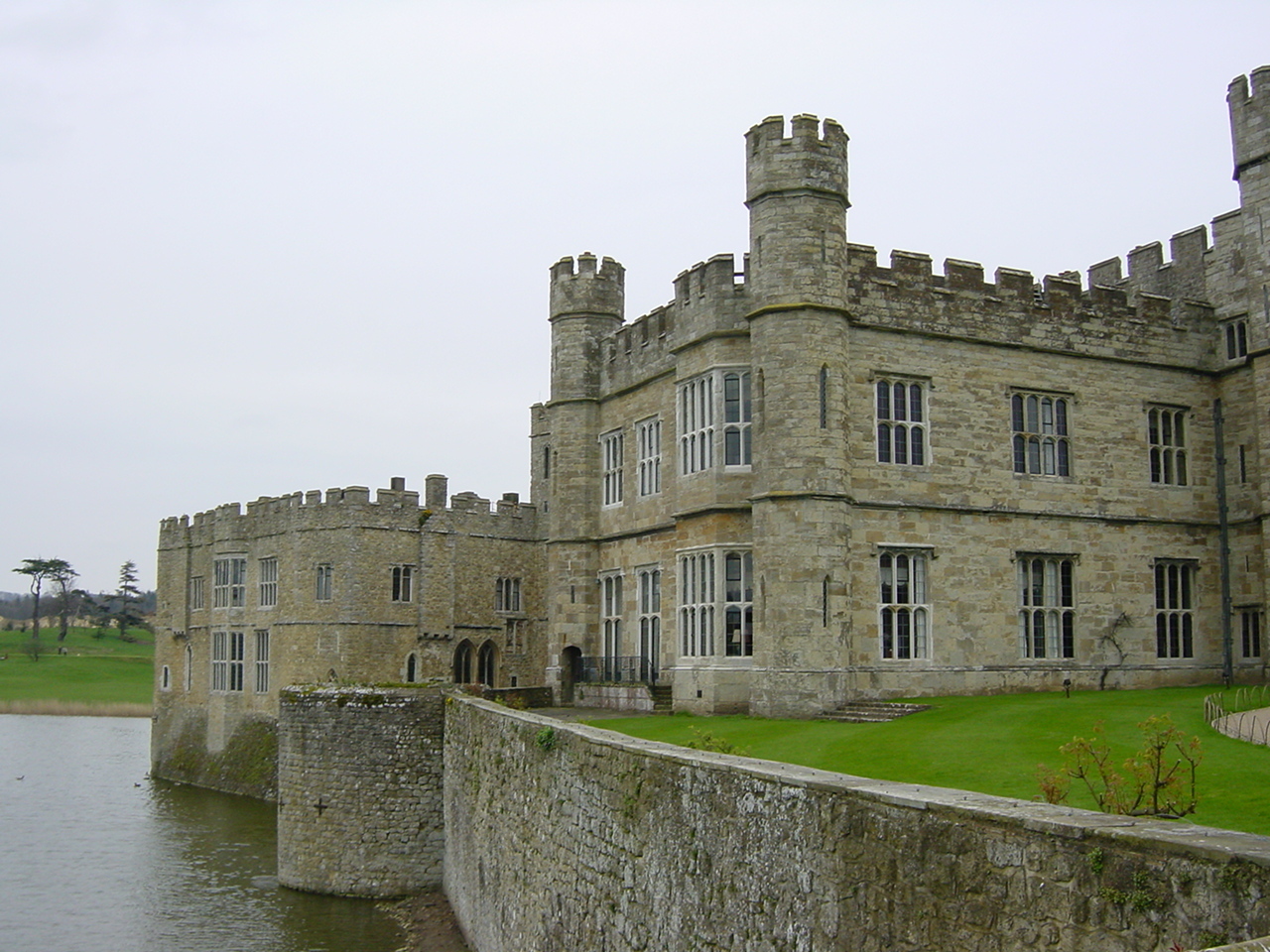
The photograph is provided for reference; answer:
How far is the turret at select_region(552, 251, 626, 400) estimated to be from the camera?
95.7 feet

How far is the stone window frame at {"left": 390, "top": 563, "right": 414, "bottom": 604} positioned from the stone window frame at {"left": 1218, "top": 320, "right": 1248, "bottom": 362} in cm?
2499

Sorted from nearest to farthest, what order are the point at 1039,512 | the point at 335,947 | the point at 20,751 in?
the point at 335,947 → the point at 1039,512 → the point at 20,751

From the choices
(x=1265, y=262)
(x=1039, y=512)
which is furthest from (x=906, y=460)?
(x=1265, y=262)

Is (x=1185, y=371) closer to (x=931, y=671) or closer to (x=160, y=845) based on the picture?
(x=931, y=671)

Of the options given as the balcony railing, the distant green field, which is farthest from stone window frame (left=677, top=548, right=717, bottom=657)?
the distant green field

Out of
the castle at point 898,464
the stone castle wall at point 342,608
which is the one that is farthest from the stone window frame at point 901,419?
the stone castle wall at point 342,608

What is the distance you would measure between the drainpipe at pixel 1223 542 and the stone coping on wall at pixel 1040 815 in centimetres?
2012

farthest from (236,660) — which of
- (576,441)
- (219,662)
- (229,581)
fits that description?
(576,441)

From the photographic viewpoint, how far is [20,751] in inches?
2190

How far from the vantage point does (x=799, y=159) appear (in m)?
22.1

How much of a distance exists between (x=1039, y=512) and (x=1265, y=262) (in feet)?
22.8

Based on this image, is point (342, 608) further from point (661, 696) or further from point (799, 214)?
point (799, 214)

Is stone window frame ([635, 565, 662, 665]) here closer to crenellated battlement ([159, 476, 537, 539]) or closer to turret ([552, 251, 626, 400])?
turret ([552, 251, 626, 400])

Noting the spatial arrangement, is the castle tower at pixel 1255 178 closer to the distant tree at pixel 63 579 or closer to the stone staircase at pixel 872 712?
the stone staircase at pixel 872 712
